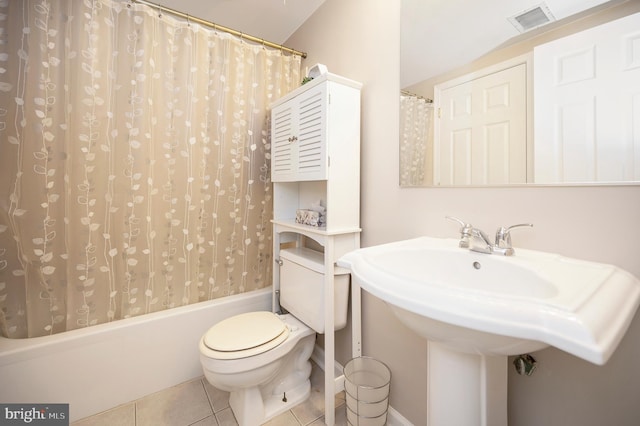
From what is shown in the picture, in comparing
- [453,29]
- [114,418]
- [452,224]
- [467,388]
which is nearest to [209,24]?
[453,29]

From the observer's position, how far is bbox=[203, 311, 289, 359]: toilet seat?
3.79ft

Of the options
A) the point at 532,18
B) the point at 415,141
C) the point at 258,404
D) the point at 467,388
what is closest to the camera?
the point at 467,388

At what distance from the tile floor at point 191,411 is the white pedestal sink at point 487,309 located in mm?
786

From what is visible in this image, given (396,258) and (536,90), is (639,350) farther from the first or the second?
(536,90)

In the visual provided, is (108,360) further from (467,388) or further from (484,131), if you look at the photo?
(484,131)

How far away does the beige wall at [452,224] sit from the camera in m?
0.69

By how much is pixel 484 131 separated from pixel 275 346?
49.2 inches

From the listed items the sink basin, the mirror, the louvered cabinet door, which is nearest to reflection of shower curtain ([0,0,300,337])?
the louvered cabinet door

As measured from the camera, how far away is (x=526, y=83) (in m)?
0.83

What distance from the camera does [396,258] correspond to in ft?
3.06

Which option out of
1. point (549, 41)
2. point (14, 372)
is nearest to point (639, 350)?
point (549, 41)

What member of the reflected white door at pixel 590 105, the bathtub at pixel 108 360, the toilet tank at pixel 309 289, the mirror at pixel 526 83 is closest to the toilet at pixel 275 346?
the toilet tank at pixel 309 289

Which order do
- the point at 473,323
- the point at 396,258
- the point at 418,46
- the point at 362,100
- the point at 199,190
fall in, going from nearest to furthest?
1. the point at 473,323
2. the point at 396,258
3. the point at 418,46
4. the point at 362,100
5. the point at 199,190

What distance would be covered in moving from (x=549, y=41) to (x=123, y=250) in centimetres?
201
